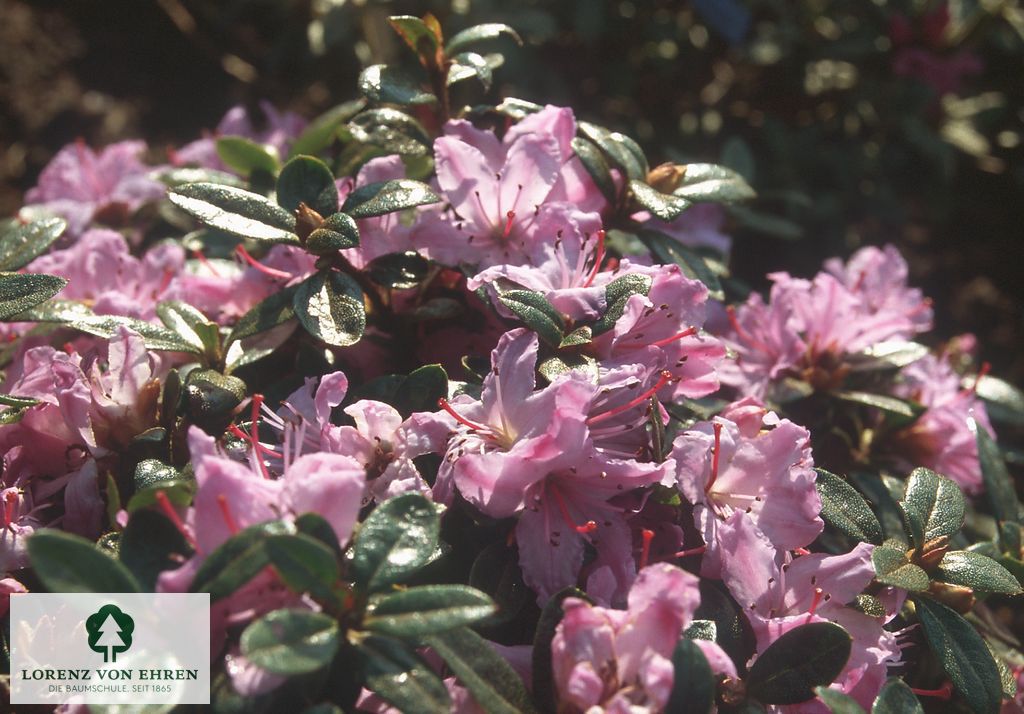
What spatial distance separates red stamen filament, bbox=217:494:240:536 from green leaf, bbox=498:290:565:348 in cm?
39

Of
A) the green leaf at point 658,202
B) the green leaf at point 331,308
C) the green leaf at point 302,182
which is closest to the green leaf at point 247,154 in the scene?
the green leaf at point 302,182

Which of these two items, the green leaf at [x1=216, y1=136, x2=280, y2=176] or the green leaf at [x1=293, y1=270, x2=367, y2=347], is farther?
the green leaf at [x1=216, y1=136, x2=280, y2=176]

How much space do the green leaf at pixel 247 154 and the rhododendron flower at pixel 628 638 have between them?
1051mm

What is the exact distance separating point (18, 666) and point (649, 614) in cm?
68

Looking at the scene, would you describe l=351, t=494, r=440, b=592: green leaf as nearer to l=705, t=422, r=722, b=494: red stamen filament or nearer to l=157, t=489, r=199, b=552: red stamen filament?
l=157, t=489, r=199, b=552: red stamen filament

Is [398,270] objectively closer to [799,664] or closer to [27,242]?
[27,242]

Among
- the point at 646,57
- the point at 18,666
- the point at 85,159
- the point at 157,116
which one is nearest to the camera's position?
the point at 18,666

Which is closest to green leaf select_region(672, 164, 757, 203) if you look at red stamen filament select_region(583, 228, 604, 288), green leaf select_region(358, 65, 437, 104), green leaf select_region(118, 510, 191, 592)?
red stamen filament select_region(583, 228, 604, 288)

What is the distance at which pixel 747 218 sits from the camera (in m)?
1.98

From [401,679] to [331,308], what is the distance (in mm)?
490

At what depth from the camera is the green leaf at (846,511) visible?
111 centimetres

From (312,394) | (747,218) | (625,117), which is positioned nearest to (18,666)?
(312,394)

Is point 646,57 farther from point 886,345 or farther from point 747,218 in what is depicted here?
point 886,345

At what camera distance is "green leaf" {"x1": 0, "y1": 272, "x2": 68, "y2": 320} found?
1.11 meters
